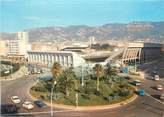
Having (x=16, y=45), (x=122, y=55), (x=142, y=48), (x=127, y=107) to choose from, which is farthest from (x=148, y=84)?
(x=16, y=45)

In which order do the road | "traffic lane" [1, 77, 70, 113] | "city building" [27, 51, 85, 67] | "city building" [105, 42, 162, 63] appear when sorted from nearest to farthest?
1. the road
2. "traffic lane" [1, 77, 70, 113]
3. "city building" [27, 51, 85, 67]
4. "city building" [105, 42, 162, 63]

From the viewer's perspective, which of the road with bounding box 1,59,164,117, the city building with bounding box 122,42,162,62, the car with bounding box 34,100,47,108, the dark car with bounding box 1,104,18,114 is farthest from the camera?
the city building with bounding box 122,42,162,62

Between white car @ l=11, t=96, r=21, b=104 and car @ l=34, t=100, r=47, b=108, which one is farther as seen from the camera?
white car @ l=11, t=96, r=21, b=104

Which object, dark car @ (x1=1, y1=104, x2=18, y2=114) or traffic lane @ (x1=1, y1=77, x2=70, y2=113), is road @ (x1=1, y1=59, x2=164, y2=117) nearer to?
traffic lane @ (x1=1, y1=77, x2=70, y2=113)

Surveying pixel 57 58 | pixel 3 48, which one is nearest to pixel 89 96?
pixel 57 58

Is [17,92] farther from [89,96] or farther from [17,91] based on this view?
[89,96]

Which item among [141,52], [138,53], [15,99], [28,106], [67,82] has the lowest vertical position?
[28,106]

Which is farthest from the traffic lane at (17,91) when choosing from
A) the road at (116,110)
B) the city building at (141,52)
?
the city building at (141,52)

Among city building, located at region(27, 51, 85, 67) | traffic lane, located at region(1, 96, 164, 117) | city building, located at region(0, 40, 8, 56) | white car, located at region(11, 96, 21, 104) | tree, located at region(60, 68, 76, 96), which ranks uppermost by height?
city building, located at region(0, 40, 8, 56)

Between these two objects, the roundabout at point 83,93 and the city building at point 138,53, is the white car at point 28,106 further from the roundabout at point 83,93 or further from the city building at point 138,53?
the city building at point 138,53

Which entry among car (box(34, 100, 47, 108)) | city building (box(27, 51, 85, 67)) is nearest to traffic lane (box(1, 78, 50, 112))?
car (box(34, 100, 47, 108))
